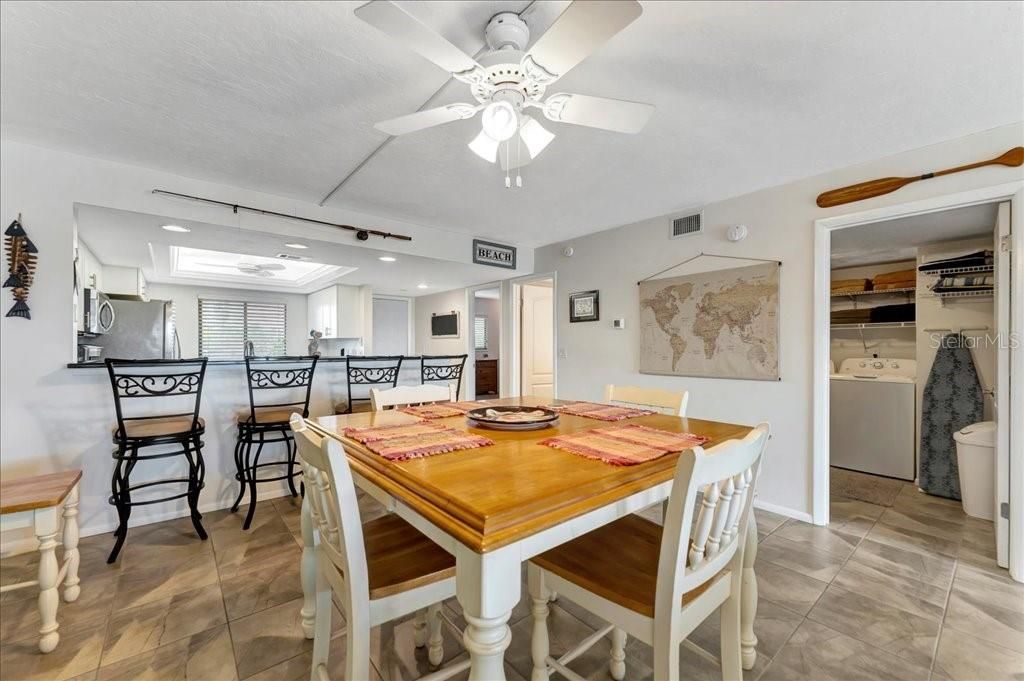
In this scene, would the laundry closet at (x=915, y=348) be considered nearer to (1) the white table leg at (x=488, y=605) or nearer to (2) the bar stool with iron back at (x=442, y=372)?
(2) the bar stool with iron back at (x=442, y=372)

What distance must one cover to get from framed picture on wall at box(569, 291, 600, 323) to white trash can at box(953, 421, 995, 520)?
103 inches

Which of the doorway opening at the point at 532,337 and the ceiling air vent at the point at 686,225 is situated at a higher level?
the ceiling air vent at the point at 686,225

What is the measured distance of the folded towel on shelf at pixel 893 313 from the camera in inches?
143

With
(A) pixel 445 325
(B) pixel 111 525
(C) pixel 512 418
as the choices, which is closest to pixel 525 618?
(C) pixel 512 418

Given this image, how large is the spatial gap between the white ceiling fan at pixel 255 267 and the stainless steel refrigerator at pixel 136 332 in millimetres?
1954

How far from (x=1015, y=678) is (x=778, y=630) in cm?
68

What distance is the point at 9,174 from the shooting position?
2111 mm

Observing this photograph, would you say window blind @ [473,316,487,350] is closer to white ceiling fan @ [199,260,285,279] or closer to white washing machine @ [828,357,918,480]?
white ceiling fan @ [199,260,285,279]

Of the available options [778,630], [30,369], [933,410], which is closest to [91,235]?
[30,369]

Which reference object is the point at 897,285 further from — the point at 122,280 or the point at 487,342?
the point at 122,280

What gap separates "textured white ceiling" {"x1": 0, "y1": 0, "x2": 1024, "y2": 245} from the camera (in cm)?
137

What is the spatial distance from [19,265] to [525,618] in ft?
9.66

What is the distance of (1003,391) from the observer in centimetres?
207

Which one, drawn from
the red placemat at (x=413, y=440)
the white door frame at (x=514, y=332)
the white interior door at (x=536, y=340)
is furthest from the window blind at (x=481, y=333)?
the red placemat at (x=413, y=440)
